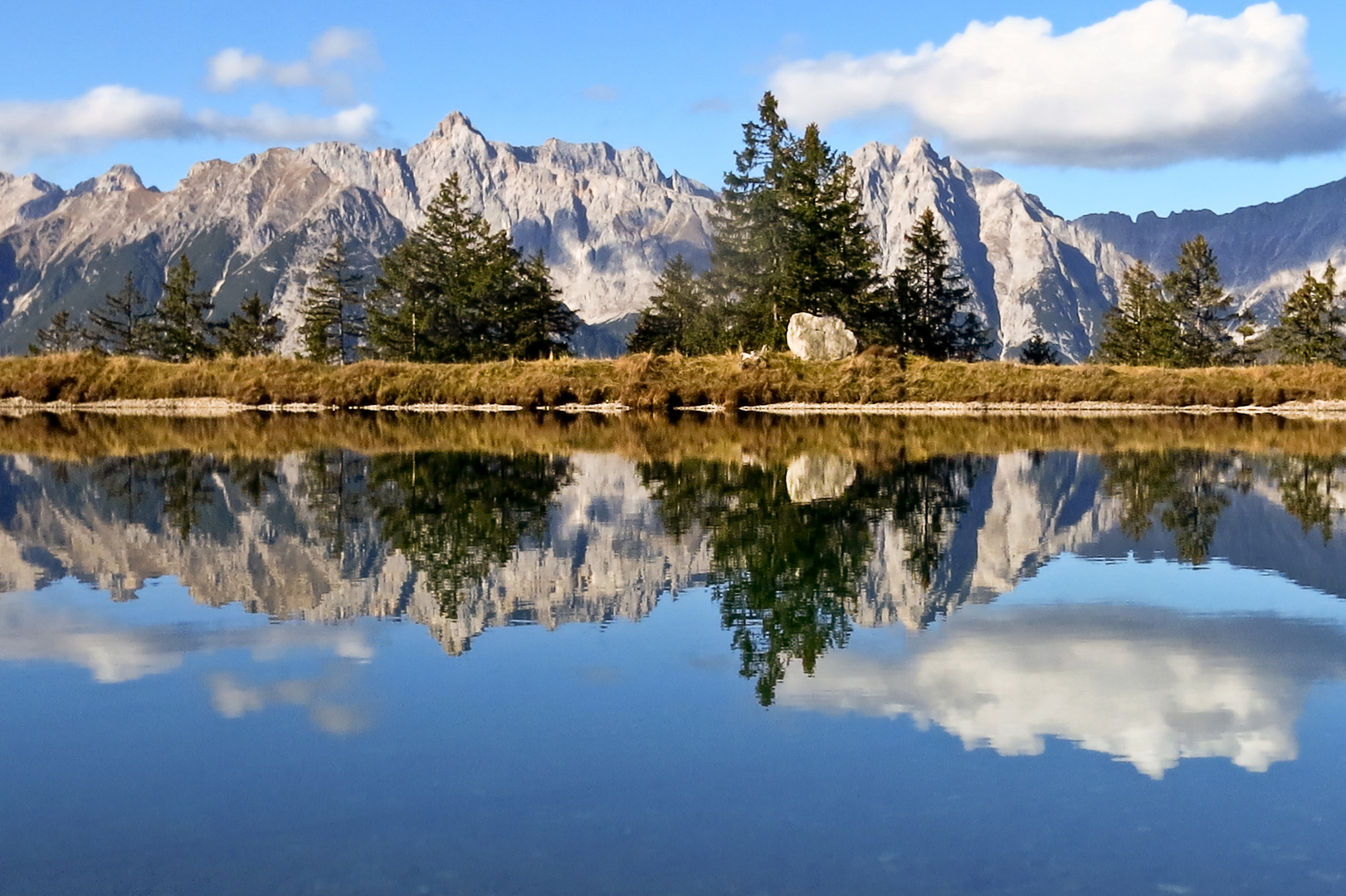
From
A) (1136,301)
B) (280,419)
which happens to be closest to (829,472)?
(280,419)

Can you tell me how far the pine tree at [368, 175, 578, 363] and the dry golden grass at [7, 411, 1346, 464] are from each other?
731 inches

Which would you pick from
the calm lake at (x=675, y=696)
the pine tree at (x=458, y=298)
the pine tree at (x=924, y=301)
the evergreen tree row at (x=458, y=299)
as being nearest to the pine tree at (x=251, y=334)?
the evergreen tree row at (x=458, y=299)

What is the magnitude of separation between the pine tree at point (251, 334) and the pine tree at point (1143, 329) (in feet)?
221

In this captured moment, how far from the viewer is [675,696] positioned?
13383mm

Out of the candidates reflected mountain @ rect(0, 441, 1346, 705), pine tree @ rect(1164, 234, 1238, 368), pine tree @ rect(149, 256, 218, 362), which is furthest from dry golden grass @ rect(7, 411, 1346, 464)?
pine tree @ rect(149, 256, 218, 362)

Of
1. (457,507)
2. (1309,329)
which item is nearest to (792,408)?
(1309,329)

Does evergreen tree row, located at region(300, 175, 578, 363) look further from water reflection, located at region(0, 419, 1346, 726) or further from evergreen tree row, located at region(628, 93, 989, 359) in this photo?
water reflection, located at region(0, 419, 1346, 726)

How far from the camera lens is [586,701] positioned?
13.2m

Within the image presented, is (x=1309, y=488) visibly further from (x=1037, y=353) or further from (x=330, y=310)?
(x=330, y=310)

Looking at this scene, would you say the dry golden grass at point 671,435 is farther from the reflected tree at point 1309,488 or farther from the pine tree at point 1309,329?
the pine tree at point 1309,329

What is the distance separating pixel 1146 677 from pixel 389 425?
172 feet

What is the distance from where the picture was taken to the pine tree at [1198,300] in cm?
10031

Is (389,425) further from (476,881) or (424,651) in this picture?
(476,881)

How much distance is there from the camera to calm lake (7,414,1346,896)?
925 cm
